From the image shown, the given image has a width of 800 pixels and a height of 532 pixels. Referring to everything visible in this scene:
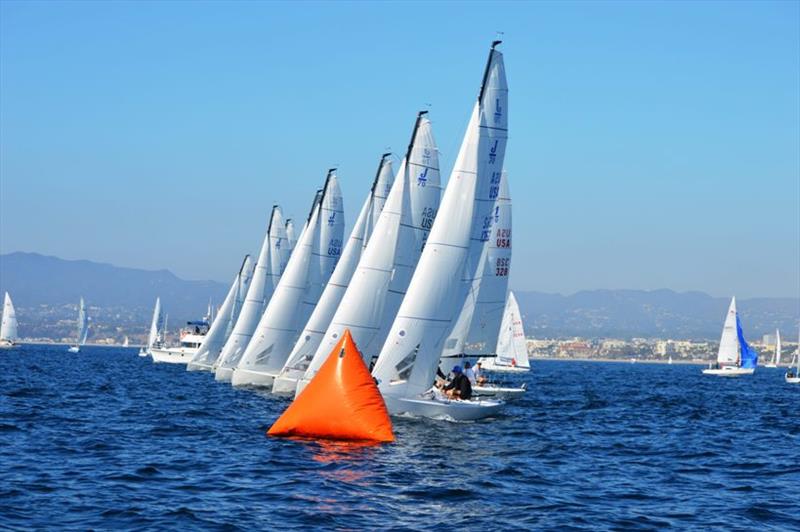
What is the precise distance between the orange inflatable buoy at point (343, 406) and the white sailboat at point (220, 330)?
1801 inches

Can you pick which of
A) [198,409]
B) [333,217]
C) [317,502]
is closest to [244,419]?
[198,409]

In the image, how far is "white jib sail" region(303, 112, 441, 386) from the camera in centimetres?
4078

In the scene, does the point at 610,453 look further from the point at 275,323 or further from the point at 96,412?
the point at 275,323

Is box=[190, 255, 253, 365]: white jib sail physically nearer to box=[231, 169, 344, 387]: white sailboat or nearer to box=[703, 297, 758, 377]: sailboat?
box=[231, 169, 344, 387]: white sailboat

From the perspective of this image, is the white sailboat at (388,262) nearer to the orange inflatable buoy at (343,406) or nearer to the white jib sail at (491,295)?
the white jib sail at (491,295)

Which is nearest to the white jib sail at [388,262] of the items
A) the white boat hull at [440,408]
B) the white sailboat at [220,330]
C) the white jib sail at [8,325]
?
the white boat hull at [440,408]

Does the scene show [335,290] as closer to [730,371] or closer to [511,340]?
[511,340]

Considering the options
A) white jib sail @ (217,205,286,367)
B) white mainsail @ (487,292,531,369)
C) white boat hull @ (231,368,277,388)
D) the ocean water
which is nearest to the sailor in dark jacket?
the ocean water

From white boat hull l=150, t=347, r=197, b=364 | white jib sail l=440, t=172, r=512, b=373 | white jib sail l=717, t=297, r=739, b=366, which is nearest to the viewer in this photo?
white jib sail l=440, t=172, r=512, b=373

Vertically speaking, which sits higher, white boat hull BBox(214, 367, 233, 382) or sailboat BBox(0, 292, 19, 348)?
sailboat BBox(0, 292, 19, 348)

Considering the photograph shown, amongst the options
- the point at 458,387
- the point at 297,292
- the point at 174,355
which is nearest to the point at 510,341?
the point at 174,355

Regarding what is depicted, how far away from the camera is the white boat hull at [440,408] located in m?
34.7

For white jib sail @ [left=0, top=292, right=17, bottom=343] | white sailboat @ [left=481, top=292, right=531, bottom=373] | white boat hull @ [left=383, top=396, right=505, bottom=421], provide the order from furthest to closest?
1. white jib sail @ [left=0, top=292, right=17, bottom=343]
2. white sailboat @ [left=481, top=292, right=531, bottom=373]
3. white boat hull @ [left=383, top=396, right=505, bottom=421]

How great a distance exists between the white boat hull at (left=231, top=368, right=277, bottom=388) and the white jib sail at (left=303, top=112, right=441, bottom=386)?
12206 mm
